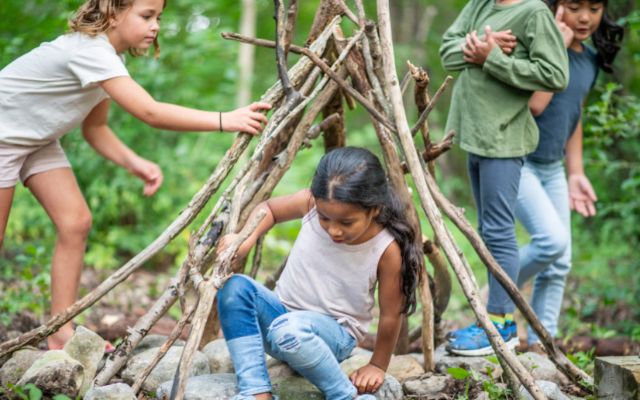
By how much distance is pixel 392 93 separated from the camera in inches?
109

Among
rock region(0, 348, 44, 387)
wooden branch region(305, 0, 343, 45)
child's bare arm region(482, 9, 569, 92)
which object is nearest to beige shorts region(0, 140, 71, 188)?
rock region(0, 348, 44, 387)

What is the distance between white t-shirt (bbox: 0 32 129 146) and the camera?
279 cm

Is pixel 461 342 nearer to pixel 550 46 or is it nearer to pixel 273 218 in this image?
pixel 273 218

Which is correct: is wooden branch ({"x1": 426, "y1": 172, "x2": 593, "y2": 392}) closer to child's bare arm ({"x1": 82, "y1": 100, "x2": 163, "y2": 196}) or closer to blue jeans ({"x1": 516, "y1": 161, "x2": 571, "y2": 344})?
blue jeans ({"x1": 516, "y1": 161, "x2": 571, "y2": 344})

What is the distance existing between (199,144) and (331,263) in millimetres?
5042

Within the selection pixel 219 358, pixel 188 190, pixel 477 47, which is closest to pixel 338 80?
pixel 477 47

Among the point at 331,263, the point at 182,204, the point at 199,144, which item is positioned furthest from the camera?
the point at 199,144

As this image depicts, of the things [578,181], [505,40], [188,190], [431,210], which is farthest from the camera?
[188,190]

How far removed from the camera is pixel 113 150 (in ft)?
10.9

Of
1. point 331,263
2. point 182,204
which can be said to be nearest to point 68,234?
point 331,263

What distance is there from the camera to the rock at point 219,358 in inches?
115

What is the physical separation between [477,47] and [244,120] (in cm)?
112

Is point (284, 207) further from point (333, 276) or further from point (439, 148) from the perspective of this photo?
point (439, 148)

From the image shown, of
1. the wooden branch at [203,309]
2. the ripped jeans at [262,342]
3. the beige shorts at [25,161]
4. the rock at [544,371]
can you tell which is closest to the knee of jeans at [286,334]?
the ripped jeans at [262,342]
